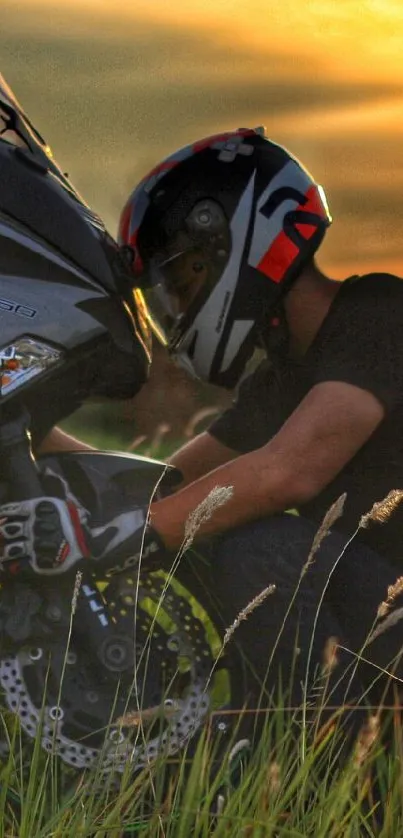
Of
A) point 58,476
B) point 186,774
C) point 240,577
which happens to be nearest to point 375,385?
point 240,577

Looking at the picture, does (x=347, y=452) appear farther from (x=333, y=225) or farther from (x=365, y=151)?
(x=365, y=151)

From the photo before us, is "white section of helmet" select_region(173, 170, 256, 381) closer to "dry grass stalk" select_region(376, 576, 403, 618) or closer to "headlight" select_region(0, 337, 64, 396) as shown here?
"headlight" select_region(0, 337, 64, 396)

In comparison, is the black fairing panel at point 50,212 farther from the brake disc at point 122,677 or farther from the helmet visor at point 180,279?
the brake disc at point 122,677

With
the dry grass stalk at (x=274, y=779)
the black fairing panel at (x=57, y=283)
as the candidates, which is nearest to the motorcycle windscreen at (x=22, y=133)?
the black fairing panel at (x=57, y=283)

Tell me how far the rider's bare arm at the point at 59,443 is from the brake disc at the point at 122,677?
336mm

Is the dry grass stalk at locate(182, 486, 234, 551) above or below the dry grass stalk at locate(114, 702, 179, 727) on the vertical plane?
above

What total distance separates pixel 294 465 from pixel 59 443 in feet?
1.81

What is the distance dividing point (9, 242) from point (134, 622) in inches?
36.7

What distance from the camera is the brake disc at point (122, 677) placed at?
9.58ft

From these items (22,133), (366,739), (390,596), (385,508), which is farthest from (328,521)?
(22,133)

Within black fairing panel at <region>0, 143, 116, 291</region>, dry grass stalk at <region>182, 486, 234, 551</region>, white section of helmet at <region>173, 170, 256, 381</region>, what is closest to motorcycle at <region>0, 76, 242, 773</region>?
black fairing panel at <region>0, 143, 116, 291</region>

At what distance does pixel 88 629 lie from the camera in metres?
2.93

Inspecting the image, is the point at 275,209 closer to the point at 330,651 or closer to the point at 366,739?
the point at 330,651

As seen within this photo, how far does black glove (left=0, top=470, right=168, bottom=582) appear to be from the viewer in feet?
9.34
